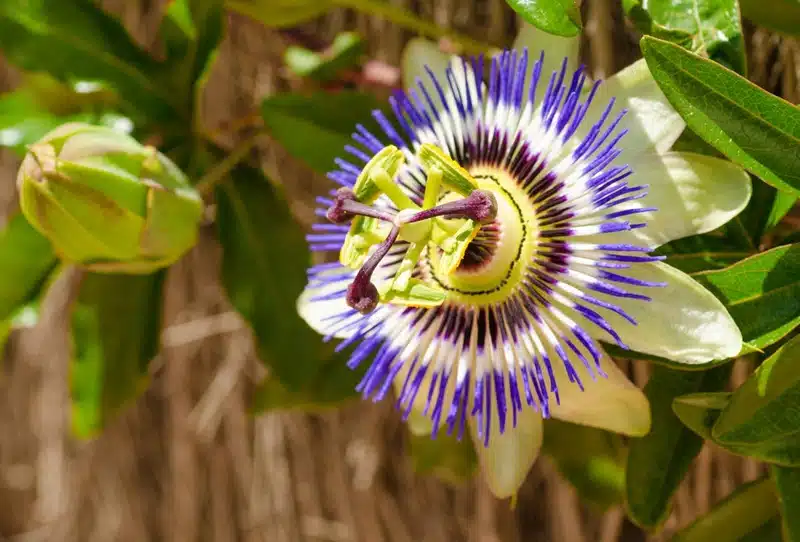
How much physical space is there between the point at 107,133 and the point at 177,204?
12 centimetres

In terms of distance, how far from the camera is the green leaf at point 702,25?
0.76m

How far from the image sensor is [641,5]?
78 cm

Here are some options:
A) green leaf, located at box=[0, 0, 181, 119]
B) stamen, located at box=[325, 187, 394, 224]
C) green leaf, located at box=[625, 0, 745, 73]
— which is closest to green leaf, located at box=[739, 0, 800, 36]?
green leaf, located at box=[625, 0, 745, 73]

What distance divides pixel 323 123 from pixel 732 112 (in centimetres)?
57

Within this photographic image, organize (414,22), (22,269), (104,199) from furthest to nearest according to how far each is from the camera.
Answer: (414,22) → (22,269) → (104,199)

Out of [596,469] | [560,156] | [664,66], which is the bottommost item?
[596,469]

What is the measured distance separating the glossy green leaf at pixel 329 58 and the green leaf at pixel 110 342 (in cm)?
43

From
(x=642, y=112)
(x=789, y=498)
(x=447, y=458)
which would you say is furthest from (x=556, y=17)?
(x=447, y=458)

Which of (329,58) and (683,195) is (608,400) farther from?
(329,58)

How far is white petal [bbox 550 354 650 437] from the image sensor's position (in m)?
0.78

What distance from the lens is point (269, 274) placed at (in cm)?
123

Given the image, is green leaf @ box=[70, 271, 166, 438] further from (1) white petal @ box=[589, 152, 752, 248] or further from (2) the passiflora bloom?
(1) white petal @ box=[589, 152, 752, 248]

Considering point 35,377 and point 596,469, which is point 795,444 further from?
point 35,377

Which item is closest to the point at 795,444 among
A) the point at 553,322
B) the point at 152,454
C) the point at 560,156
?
the point at 553,322
